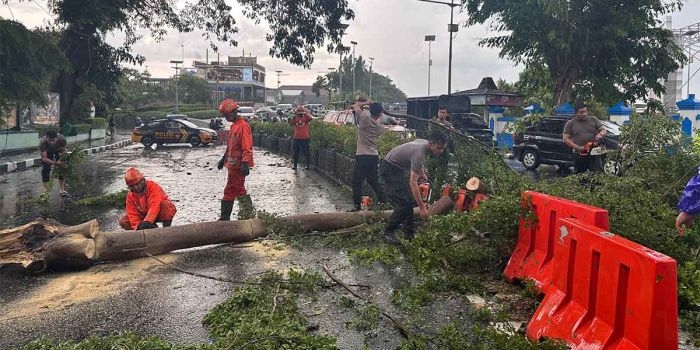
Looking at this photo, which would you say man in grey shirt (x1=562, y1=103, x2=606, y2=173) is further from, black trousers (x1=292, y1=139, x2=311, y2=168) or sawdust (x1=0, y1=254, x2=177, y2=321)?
black trousers (x1=292, y1=139, x2=311, y2=168)

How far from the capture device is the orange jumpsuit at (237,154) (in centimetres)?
721

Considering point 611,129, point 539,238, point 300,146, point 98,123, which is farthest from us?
point 98,123

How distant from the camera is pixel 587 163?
9023 millimetres

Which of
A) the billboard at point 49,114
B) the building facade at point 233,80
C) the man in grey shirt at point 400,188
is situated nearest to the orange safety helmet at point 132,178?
the man in grey shirt at point 400,188

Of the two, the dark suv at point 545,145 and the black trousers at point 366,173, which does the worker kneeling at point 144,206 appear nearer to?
the black trousers at point 366,173

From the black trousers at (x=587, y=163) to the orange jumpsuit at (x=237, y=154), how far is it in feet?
17.2

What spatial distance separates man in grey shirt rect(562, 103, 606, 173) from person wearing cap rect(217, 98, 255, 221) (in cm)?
508

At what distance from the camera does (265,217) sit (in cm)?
700

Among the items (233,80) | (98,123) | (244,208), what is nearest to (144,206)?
(244,208)

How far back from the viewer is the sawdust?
4.73 meters

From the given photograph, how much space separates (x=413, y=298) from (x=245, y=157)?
3.27 metres

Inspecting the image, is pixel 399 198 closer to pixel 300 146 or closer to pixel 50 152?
pixel 50 152

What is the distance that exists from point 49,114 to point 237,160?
20.4 metres

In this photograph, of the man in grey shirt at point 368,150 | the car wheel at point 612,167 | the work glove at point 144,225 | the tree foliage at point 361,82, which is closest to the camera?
the work glove at point 144,225
